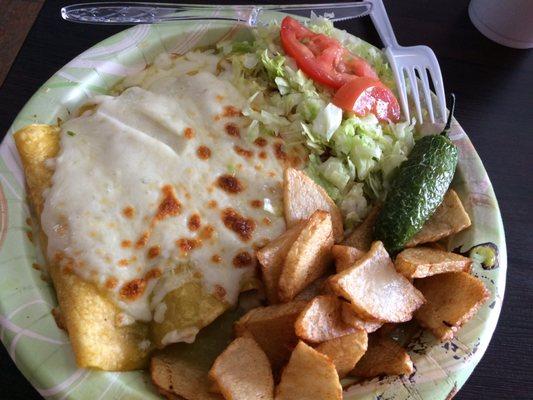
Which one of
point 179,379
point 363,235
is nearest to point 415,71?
point 363,235

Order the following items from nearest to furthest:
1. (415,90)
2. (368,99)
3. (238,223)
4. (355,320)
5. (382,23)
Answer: (355,320)
(238,223)
(368,99)
(415,90)
(382,23)

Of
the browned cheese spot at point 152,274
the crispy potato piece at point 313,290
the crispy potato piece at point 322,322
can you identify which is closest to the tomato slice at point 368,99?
the crispy potato piece at point 313,290

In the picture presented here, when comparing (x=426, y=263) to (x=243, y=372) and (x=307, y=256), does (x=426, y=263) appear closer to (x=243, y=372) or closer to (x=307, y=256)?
(x=307, y=256)

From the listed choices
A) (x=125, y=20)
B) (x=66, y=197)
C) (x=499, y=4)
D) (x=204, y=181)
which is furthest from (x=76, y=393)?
(x=499, y=4)

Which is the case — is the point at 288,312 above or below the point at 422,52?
below

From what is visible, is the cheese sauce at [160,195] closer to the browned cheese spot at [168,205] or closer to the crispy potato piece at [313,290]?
the browned cheese spot at [168,205]

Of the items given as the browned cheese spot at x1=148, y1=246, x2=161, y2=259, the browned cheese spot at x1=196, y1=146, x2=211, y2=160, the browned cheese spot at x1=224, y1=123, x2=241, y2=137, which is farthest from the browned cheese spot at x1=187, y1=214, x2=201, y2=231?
the browned cheese spot at x1=224, y1=123, x2=241, y2=137

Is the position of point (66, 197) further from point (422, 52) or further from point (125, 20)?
point (422, 52)
